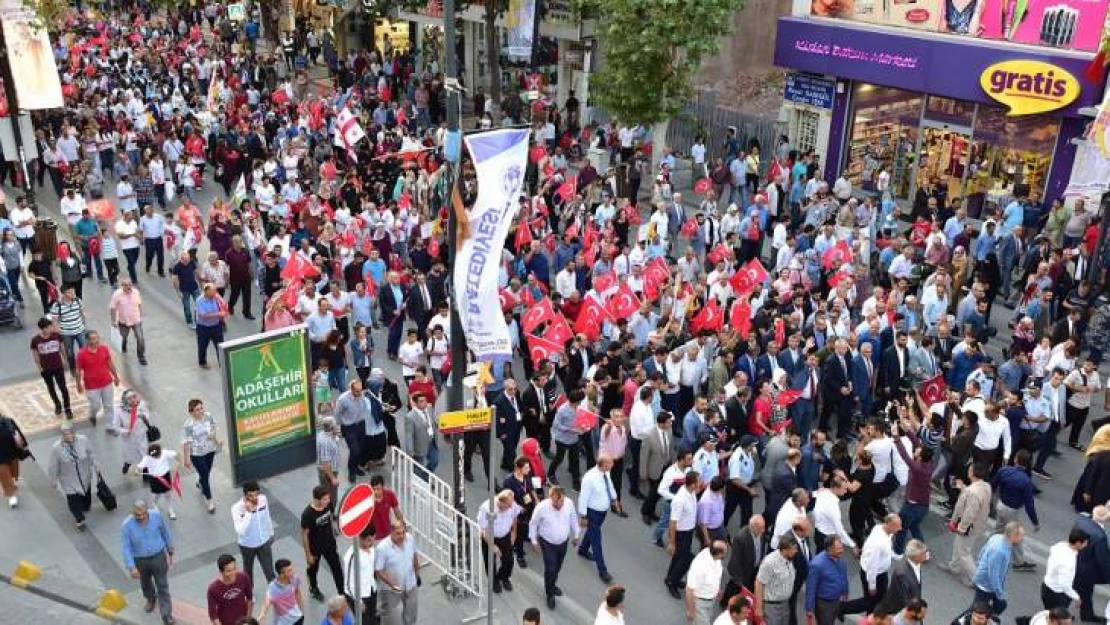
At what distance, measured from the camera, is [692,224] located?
758 inches

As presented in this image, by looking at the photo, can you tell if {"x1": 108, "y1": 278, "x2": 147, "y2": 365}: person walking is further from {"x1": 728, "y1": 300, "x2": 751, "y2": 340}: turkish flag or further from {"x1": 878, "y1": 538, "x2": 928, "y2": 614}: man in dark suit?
{"x1": 878, "y1": 538, "x2": 928, "y2": 614}: man in dark suit

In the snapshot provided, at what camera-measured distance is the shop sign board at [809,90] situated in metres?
25.6

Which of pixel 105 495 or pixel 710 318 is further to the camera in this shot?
pixel 710 318

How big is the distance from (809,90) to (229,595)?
20558mm

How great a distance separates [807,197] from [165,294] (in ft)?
41.2

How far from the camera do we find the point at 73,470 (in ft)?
38.3

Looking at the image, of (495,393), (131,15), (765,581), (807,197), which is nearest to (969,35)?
(807,197)

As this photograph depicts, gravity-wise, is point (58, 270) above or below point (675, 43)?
below

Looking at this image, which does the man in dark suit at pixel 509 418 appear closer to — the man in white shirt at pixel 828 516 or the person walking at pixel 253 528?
the person walking at pixel 253 528

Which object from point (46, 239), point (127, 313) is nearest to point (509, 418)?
point (127, 313)

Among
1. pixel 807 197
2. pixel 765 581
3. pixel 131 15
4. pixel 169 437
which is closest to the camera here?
pixel 765 581

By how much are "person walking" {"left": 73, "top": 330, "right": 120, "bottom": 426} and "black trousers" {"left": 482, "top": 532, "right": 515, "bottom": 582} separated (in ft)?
19.5

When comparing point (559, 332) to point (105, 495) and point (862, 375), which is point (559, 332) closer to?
point (862, 375)

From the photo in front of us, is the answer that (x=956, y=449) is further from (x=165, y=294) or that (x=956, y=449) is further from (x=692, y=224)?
(x=165, y=294)
